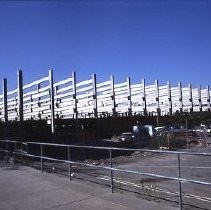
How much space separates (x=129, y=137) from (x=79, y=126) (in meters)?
5.01

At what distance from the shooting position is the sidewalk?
888cm

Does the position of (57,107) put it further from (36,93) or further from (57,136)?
(57,136)

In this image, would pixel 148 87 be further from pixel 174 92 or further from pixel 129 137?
pixel 129 137

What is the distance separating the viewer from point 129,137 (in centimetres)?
4331

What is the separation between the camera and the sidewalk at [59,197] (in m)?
8.88

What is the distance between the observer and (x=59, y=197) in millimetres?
9906

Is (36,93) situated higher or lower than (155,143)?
higher

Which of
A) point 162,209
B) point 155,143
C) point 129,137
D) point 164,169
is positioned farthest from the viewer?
point 129,137

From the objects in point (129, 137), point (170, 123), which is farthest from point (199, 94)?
point (129, 137)

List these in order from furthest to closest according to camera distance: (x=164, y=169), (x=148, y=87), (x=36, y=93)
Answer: (x=148, y=87) < (x=36, y=93) < (x=164, y=169)

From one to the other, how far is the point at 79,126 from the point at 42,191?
110 ft

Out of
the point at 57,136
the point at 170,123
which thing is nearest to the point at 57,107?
the point at 170,123

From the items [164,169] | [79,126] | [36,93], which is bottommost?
[164,169]

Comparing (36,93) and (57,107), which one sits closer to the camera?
(57,107)
